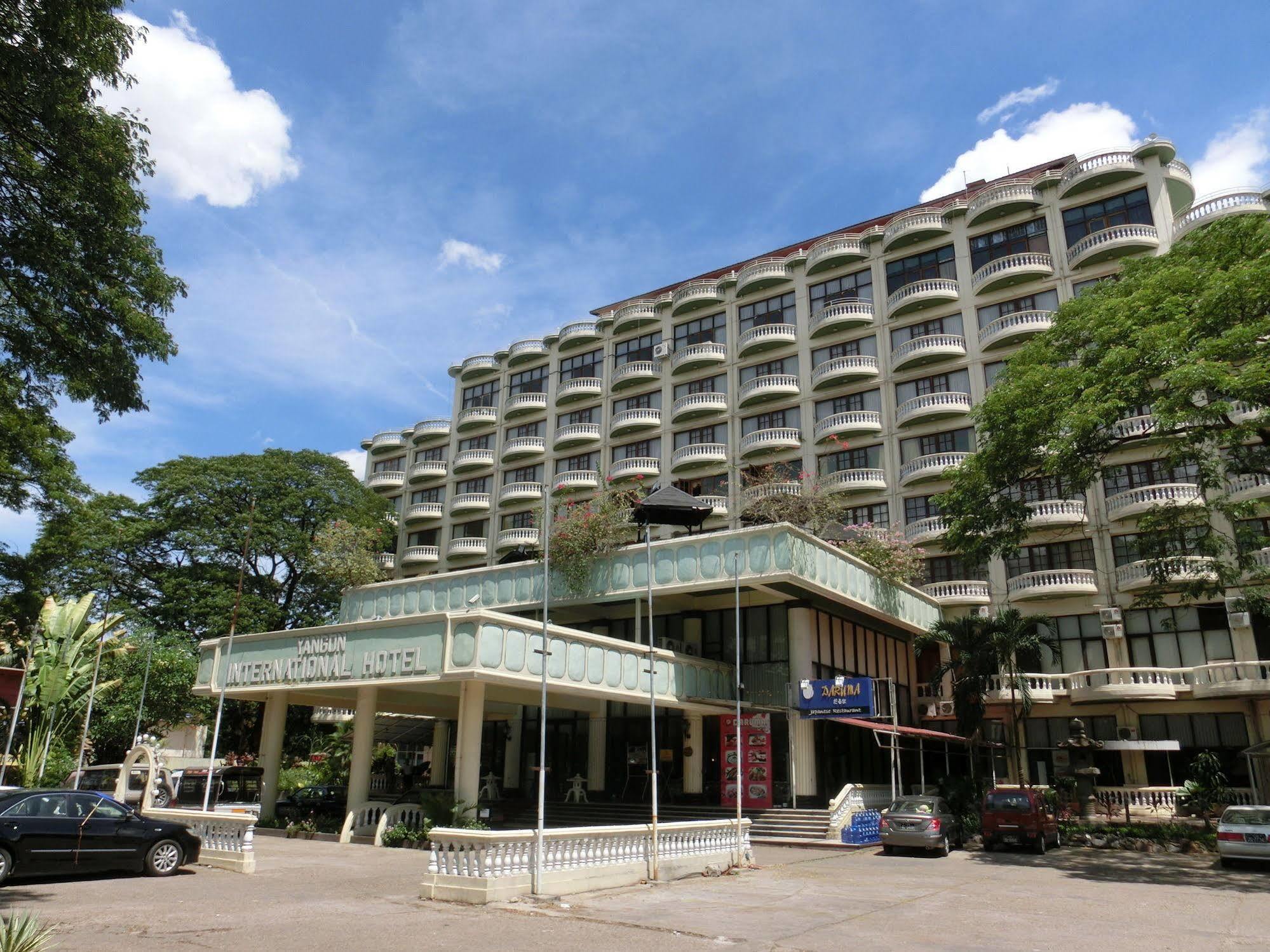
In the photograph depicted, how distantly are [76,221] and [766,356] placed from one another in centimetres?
3737

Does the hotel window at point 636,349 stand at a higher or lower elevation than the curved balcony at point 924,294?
higher

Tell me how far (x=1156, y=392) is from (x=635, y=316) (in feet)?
114

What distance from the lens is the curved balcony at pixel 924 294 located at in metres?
40.9

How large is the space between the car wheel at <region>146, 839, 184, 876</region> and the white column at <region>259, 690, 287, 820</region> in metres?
11.3

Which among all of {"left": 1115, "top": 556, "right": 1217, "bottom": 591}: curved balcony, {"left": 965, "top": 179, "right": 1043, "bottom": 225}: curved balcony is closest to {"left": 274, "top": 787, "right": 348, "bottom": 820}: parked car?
{"left": 1115, "top": 556, "right": 1217, "bottom": 591}: curved balcony

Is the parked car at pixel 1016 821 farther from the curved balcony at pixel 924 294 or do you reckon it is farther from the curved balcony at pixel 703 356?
the curved balcony at pixel 703 356

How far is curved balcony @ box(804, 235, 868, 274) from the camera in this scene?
4441 cm

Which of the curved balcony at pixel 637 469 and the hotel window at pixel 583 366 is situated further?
the hotel window at pixel 583 366

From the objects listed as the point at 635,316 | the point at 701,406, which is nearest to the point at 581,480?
the point at 701,406

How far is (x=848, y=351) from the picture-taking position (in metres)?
43.8

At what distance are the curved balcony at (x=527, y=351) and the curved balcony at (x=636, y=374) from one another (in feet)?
21.4

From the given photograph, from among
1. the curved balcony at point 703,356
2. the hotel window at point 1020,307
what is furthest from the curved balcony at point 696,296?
the hotel window at point 1020,307

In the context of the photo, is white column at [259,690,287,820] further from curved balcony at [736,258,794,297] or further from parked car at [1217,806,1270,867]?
curved balcony at [736,258,794,297]

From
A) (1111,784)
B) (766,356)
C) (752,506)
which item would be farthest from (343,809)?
(766,356)
